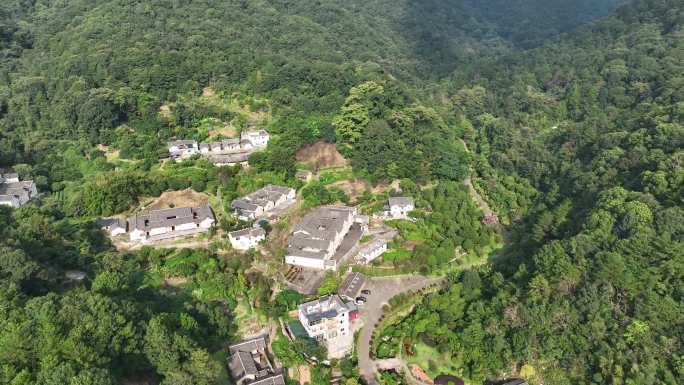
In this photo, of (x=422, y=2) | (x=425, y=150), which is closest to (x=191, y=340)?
(x=425, y=150)

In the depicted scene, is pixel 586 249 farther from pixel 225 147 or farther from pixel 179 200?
pixel 225 147

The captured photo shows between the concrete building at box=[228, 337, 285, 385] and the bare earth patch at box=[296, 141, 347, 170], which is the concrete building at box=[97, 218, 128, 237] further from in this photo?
the bare earth patch at box=[296, 141, 347, 170]

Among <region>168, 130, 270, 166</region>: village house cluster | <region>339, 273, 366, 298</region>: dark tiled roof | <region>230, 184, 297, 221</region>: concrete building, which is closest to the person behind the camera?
<region>339, 273, 366, 298</region>: dark tiled roof

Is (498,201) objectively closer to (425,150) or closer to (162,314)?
(425,150)

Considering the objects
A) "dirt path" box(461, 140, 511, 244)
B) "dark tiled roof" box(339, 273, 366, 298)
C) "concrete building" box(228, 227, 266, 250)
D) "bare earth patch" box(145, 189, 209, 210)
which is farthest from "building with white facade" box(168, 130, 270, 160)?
"dirt path" box(461, 140, 511, 244)

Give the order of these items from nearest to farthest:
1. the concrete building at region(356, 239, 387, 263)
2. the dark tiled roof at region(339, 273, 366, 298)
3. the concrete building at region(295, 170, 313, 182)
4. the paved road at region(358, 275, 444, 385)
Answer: the paved road at region(358, 275, 444, 385) < the dark tiled roof at region(339, 273, 366, 298) < the concrete building at region(356, 239, 387, 263) < the concrete building at region(295, 170, 313, 182)

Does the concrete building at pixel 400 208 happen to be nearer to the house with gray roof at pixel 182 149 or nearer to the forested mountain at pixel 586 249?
the forested mountain at pixel 586 249
